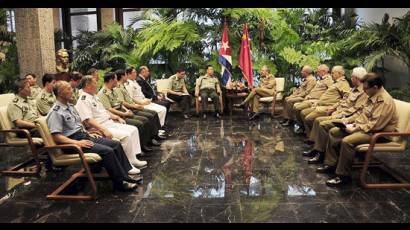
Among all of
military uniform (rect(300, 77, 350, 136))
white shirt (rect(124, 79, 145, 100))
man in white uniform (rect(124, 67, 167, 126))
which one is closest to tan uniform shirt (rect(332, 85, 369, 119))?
military uniform (rect(300, 77, 350, 136))

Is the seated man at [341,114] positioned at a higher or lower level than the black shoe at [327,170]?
higher

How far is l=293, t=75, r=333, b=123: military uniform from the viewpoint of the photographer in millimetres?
6562

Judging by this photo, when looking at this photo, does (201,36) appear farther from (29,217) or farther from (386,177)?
(29,217)

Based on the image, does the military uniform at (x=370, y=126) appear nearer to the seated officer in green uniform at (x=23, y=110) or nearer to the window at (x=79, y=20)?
the seated officer in green uniform at (x=23, y=110)

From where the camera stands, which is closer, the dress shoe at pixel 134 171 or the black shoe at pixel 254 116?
the dress shoe at pixel 134 171

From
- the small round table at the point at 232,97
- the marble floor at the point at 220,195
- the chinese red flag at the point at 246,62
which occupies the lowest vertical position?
the marble floor at the point at 220,195

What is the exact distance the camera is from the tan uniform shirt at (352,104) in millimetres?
4801

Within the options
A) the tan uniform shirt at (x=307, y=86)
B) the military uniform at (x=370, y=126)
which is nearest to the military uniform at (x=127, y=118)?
the military uniform at (x=370, y=126)

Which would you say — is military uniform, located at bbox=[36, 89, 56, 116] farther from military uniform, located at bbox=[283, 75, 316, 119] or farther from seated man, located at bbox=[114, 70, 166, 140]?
military uniform, located at bbox=[283, 75, 316, 119]

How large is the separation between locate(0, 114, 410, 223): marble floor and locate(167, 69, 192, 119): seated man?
2.98m

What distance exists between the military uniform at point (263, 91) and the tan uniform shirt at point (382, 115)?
4.31 m

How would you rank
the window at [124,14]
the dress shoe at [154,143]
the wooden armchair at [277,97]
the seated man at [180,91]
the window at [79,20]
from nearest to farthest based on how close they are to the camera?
the dress shoe at [154,143]
the wooden armchair at [277,97]
the seated man at [180,91]
the window at [124,14]
the window at [79,20]

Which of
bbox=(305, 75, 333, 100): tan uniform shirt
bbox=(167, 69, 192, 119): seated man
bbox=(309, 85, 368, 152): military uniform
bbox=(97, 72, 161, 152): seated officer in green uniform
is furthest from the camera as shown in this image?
bbox=(167, 69, 192, 119): seated man

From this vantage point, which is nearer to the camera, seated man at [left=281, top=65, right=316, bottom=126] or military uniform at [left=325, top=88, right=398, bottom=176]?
military uniform at [left=325, top=88, right=398, bottom=176]
